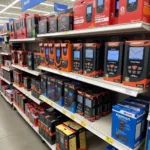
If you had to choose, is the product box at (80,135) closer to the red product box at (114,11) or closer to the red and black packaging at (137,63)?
the red and black packaging at (137,63)

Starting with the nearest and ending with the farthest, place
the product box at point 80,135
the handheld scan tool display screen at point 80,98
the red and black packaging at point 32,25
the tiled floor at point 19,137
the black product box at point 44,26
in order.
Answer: the handheld scan tool display screen at point 80,98 < the product box at point 80,135 < the black product box at point 44,26 < the tiled floor at point 19,137 < the red and black packaging at point 32,25

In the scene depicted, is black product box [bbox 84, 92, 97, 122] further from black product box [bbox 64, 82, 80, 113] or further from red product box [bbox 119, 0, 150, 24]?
red product box [bbox 119, 0, 150, 24]

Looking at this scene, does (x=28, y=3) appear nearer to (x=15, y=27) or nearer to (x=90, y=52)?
(x=15, y=27)

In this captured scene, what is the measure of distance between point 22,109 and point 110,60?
2387 mm

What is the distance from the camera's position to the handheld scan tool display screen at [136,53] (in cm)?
91

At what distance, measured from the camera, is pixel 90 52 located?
50.1 inches

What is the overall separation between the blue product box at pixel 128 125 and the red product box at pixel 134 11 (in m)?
0.59

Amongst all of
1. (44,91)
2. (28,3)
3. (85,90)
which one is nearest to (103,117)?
(85,90)

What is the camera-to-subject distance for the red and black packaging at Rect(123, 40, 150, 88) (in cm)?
90

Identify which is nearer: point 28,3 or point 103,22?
point 103,22

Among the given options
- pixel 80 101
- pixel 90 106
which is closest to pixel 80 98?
pixel 80 101

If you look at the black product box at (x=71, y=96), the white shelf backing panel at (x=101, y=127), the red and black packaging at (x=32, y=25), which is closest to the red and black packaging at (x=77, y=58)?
the black product box at (x=71, y=96)

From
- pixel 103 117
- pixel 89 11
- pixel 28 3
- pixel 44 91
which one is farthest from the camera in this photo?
pixel 28 3

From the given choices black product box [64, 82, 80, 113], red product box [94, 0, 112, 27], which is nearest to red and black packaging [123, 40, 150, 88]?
red product box [94, 0, 112, 27]
